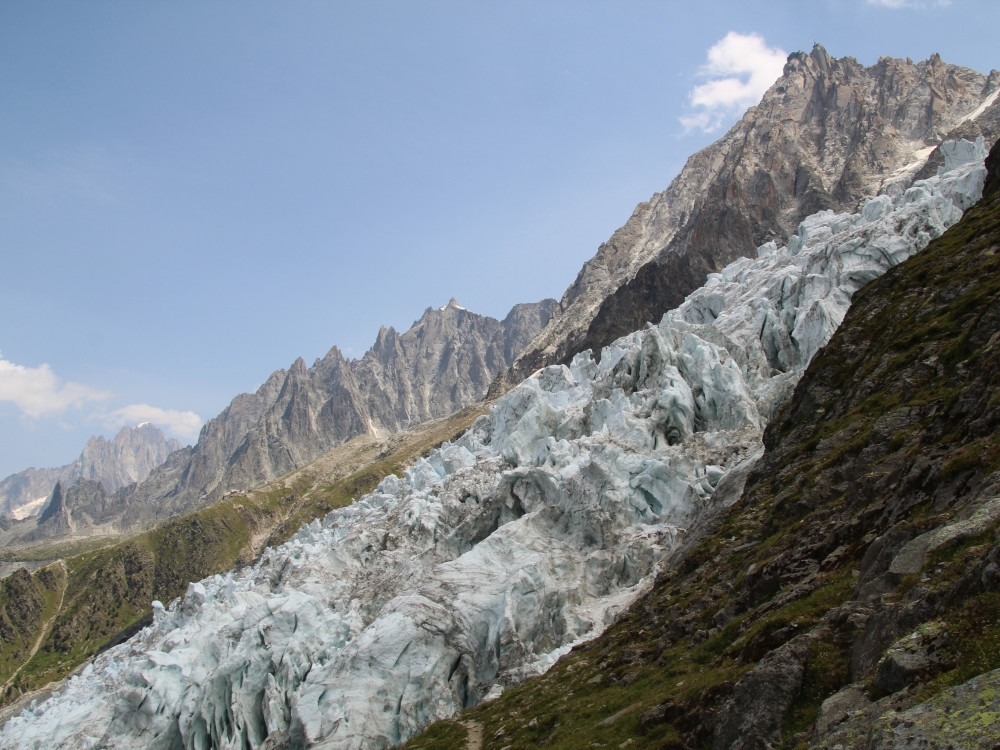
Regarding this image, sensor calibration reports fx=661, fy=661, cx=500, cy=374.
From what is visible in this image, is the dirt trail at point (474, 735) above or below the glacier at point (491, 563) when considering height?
below

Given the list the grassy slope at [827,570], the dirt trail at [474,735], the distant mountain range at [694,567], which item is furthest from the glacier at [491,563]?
the grassy slope at [827,570]

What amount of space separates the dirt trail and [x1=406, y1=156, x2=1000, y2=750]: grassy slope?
1.84ft

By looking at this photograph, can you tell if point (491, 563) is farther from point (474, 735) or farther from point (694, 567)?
point (474, 735)

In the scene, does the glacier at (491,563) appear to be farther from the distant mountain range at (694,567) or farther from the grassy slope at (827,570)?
the grassy slope at (827,570)

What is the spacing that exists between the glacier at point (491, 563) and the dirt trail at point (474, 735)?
6.50 m

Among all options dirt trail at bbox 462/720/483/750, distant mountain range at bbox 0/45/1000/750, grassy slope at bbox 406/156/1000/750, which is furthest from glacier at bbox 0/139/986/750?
grassy slope at bbox 406/156/1000/750

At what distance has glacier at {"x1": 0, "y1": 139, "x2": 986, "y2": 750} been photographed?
4553 centimetres

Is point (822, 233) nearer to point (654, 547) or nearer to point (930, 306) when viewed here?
point (930, 306)

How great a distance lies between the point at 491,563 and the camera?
52.8 meters

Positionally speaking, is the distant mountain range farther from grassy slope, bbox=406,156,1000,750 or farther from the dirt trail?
the dirt trail

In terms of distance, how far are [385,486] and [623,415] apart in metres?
47.2

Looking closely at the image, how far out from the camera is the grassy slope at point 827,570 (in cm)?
1406

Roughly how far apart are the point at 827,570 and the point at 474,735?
1998 cm

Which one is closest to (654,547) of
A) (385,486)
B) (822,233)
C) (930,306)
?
(930,306)
